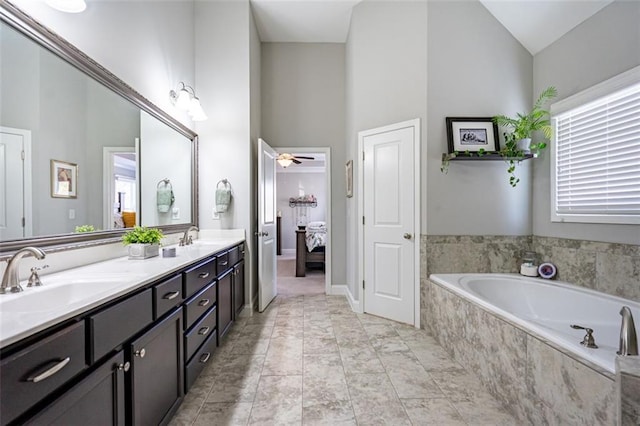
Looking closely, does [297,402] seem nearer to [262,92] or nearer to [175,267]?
[175,267]

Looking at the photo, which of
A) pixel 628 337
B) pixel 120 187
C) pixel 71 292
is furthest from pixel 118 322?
pixel 628 337

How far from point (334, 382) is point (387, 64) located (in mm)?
3031

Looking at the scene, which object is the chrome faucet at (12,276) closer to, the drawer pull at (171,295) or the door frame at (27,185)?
the door frame at (27,185)

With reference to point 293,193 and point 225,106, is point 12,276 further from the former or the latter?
point 293,193

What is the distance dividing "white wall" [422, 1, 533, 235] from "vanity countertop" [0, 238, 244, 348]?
2.41 m

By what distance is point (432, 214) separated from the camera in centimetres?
300

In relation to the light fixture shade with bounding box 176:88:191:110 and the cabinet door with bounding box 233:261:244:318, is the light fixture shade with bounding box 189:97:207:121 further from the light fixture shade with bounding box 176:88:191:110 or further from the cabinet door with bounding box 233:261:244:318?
the cabinet door with bounding box 233:261:244:318

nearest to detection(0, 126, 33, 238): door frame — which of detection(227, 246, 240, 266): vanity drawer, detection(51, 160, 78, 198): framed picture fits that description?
detection(51, 160, 78, 198): framed picture

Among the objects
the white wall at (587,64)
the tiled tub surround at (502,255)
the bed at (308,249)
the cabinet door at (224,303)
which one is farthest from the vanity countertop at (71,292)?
the bed at (308,249)

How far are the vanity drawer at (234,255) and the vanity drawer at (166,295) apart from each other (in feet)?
3.55

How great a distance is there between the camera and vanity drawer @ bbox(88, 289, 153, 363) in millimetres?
1016

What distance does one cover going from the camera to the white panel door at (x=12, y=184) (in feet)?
4.05

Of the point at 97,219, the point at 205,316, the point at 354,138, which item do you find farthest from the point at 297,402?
the point at 354,138

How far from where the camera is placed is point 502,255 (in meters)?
3.02
